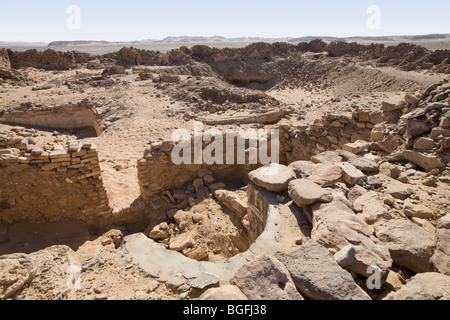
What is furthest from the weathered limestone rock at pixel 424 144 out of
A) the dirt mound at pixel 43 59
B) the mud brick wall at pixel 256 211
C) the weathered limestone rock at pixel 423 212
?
the dirt mound at pixel 43 59

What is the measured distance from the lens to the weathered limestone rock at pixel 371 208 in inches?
112

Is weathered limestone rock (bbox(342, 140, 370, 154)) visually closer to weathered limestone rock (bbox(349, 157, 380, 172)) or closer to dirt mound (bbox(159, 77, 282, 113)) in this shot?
weathered limestone rock (bbox(349, 157, 380, 172))

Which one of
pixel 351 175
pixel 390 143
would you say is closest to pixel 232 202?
pixel 351 175

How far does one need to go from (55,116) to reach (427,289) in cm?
1230

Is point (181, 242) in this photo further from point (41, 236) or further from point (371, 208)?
point (371, 208)

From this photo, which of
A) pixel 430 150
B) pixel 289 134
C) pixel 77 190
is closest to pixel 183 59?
pixel 289 134

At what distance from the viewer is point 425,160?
3875mm

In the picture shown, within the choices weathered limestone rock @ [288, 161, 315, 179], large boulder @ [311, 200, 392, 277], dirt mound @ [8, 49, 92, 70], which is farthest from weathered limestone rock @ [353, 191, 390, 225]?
dirt mound @ [8, 49, 92, 70]

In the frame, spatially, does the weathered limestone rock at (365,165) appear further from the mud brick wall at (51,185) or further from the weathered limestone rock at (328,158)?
the mud brick wall at (51,185)

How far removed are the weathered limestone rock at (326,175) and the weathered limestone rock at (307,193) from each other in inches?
7.7

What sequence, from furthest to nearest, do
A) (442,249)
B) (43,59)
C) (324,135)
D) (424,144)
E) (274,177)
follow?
(43,59), (324,135), (424,144), (274,177), (442,249)

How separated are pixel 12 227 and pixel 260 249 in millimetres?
4289

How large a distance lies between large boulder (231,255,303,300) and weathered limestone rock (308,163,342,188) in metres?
1.65

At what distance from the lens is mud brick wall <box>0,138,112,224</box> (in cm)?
426
